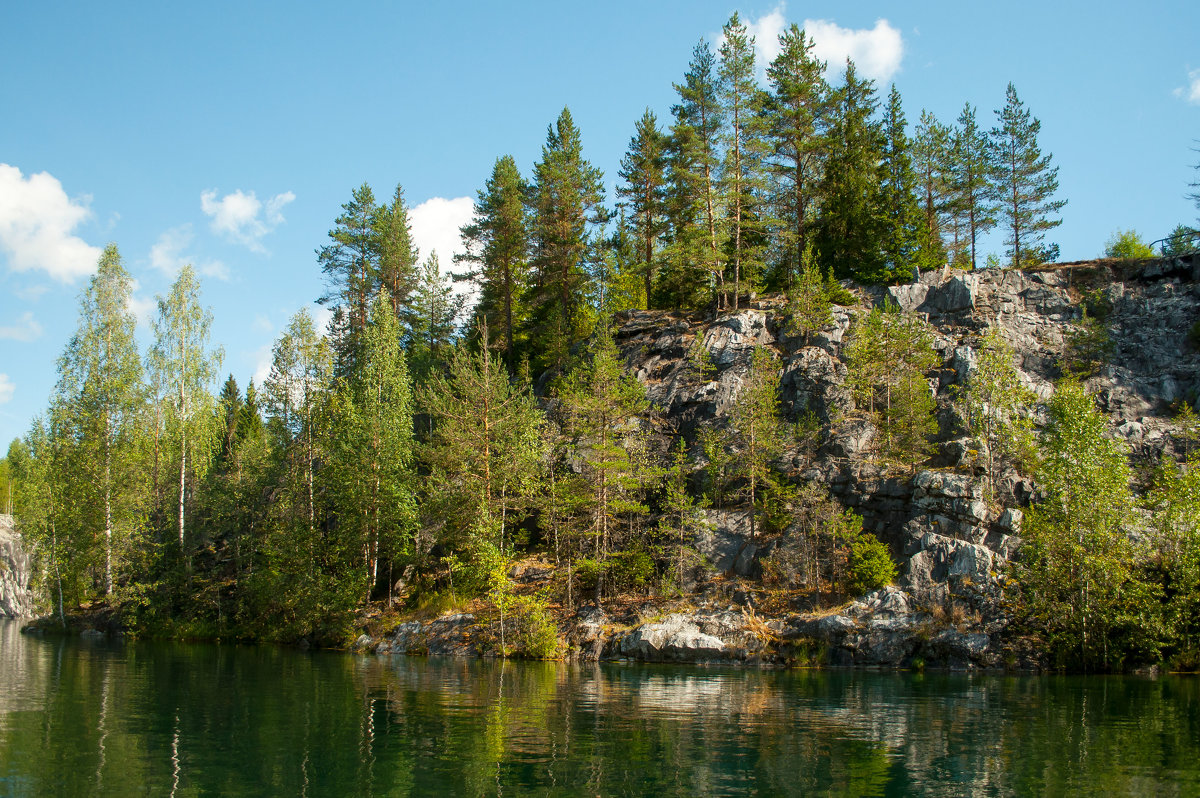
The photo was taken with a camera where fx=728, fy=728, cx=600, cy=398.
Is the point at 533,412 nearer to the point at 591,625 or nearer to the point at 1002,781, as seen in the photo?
the point at 591,625

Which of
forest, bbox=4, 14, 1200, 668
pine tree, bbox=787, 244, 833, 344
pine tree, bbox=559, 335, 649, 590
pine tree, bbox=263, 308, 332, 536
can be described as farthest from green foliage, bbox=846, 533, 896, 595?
pine tree, bbox=263, 308, 332, 536

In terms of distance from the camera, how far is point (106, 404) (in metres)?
41.9

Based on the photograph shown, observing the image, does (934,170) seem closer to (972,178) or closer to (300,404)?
(972,178)

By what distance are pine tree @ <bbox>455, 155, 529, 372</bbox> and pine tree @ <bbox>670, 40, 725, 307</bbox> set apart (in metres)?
12.1

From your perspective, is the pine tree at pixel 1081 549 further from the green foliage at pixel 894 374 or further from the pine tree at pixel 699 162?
the pine tree at pixel 699 162

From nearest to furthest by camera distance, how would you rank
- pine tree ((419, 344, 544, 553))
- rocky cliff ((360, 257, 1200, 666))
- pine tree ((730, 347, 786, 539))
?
1. rocky cliff ((360, 257, 1200, 666))
2. pine tree ((419, 344, 544, 553))
3. pine tree ((730, 347, 786, 539))

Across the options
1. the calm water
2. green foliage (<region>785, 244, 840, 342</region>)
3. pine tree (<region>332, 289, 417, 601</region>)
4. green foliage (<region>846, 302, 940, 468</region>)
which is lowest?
the calm water

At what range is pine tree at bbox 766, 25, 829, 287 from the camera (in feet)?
179

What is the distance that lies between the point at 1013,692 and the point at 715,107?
144ft

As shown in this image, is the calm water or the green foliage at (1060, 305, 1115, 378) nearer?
the calm water

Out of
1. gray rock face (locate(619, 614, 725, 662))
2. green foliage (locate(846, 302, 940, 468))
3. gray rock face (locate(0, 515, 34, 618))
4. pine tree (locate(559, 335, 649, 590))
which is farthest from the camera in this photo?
gray rock face (locate(0, 515, 34, 618))

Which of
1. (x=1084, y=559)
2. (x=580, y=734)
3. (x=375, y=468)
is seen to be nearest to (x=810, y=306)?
(x=1084, y=559)

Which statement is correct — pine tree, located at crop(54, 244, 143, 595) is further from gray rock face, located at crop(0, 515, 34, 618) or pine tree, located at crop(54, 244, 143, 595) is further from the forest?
gray rock face, located at crop(0, 515, 34, 618)

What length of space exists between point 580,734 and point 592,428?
81.9 feet
